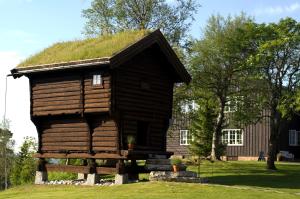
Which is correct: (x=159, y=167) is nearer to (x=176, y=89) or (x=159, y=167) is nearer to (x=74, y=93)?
(x=74, y=93)

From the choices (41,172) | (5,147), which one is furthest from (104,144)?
(5,147)

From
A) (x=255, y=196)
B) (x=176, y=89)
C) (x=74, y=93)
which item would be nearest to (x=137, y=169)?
(x=74, y=93)

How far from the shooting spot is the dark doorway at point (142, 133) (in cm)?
2992

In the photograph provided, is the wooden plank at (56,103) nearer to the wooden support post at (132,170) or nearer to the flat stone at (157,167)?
the wooden support post at (132,170)

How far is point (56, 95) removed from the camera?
29859 mm

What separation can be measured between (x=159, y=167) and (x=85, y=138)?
4.43m

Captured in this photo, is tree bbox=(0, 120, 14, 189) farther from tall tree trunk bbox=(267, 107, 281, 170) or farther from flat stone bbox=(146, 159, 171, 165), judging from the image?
flat stone bbox=(146, 159, 171, 165)

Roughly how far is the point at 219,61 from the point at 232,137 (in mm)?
17513

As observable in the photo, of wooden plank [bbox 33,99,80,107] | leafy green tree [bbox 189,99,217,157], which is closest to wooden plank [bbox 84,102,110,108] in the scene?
wooden plank [bbox 33,99,80,107]

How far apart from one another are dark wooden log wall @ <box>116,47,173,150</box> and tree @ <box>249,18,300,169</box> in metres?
8.83

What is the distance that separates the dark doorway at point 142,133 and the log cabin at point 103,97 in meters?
0.06

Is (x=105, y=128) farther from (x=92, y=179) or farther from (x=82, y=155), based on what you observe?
(x=92, y=179)

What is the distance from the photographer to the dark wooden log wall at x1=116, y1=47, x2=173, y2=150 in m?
28.1

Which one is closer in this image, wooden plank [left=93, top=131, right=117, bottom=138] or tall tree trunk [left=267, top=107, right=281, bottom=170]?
wooden plank [left=93, top=131, right=117, bottom=138]
